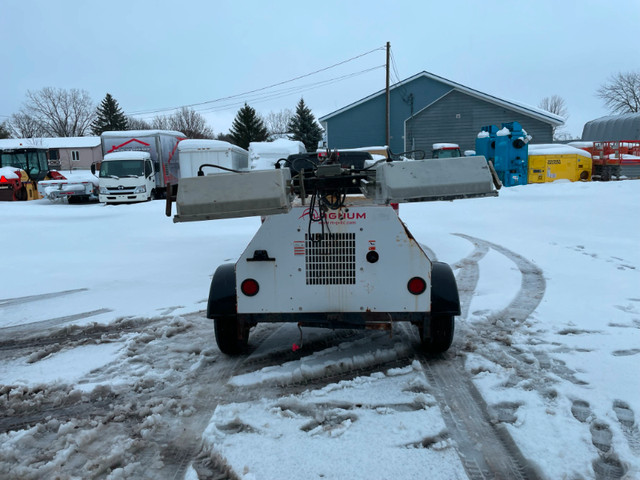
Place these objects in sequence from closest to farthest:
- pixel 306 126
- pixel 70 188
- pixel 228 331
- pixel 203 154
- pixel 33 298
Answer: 1. pixel 228 331
2. pixel 33 298
3. pixel 203 154
4. pixel 70 188
5. pixel 306 126

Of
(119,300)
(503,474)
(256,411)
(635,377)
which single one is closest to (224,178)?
(256,411)

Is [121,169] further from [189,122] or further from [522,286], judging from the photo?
[189,122]

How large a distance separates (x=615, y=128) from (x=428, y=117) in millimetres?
17638

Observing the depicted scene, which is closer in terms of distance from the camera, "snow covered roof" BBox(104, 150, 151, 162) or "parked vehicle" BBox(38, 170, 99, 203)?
"snow covered roof" BBox(104, 150, 151, 162)

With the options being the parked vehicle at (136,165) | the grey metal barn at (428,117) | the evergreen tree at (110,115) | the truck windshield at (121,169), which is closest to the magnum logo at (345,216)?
the parked vehicle at (136,165)

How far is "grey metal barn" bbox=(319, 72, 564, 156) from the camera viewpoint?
32750 millimetres

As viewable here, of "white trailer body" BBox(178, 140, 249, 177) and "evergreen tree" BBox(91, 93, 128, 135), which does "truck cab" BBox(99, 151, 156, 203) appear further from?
"evergreen tree" BBox(91, 93, 128, 135)

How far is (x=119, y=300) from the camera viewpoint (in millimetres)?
7012

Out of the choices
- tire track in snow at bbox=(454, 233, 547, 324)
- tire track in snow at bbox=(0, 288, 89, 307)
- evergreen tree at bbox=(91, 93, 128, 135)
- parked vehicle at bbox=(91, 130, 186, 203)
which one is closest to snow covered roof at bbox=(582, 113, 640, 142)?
parked vehicle at bbox=(91, 130, 186, 203)

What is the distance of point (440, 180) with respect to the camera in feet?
11.6

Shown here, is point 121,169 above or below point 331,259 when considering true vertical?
above

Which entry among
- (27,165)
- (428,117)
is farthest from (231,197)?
(27,165)

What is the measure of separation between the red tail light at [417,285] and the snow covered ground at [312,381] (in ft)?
2.26

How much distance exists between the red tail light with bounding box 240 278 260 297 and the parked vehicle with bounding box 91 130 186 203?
1645cm
